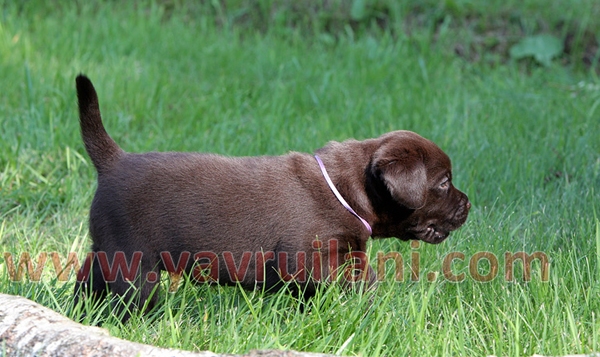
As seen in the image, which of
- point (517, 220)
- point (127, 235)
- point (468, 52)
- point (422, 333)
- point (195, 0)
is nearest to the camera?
point (422, 333)

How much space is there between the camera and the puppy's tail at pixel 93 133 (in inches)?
131

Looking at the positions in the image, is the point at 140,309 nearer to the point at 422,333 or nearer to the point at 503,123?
the point at 422,333

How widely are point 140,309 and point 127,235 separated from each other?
32 cm

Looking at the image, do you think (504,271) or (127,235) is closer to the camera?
(127,235)

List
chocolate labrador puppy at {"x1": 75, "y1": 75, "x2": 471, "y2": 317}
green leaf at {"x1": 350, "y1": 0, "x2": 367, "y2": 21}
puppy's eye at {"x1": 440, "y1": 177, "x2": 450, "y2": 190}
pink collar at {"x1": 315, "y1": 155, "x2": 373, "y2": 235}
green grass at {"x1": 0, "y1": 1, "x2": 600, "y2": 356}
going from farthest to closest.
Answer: green leaf at {"x1": 350, "y1": 0, "x2": 367, "y2": 21} → puppy's eye at {"x1": 440, "y1": 177, "x2": 450, "y2": 190} → pink collar at {"x1": 315, "y1": 155, "x2": 373, "y2": 235} → chocolate labrador puppy at {"x1": 75, "y1": 75, "x2": 471, "y2": 317} → green grass at {"x1": 0, "y1": 1, "x2": 600, "y2": 356}

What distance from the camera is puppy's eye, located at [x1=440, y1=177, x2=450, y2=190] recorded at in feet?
11.6

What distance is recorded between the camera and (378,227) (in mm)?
3453

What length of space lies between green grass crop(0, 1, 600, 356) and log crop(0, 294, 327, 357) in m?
0.40

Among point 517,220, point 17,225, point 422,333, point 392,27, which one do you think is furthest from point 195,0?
point 422,333

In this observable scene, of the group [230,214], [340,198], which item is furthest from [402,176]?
[230,214]

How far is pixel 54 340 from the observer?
2.44 m

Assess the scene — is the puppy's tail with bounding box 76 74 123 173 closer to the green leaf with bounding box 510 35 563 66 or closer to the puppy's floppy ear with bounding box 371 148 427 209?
the puppy's floppy ear with bounding box 371 148 427 209

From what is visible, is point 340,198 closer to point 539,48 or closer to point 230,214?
point 230,214

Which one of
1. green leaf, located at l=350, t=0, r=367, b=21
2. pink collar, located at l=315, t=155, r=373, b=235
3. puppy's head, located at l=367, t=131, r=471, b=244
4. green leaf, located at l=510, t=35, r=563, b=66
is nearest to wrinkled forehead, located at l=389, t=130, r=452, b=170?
puppy's head, located at l=367, t=131, r=471, b=244
